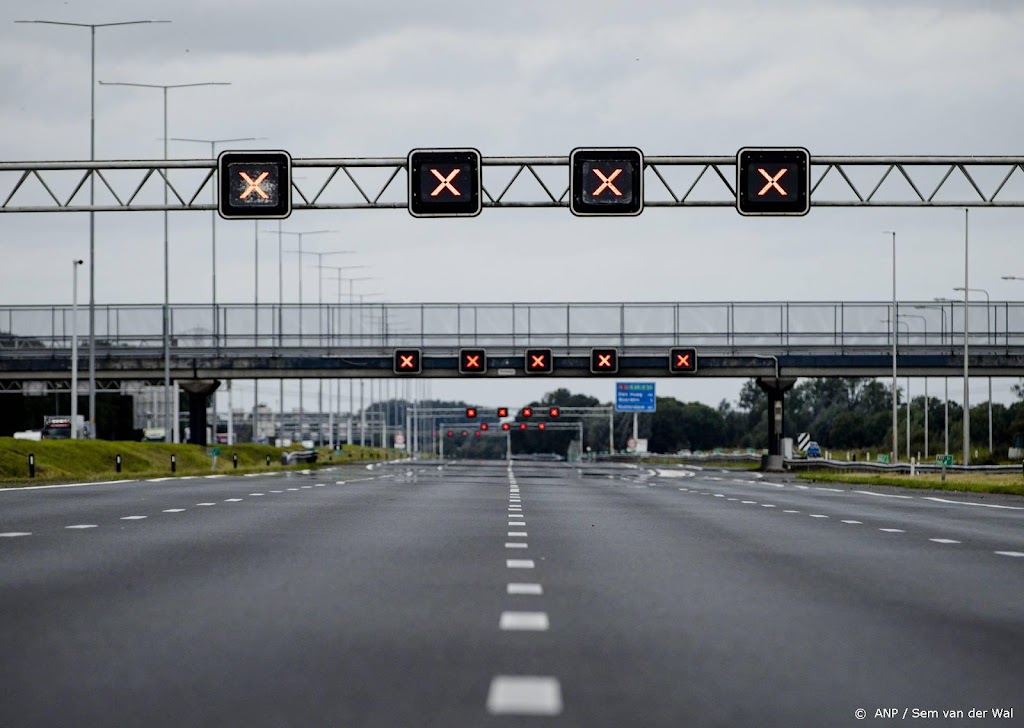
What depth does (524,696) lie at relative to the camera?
739 cm

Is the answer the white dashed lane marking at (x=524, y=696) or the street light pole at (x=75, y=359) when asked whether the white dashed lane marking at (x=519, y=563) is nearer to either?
the white dashed lane marking at (x=524, y=696)

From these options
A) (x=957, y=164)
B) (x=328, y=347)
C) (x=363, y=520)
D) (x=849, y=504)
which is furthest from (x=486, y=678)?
(x=328, y=347)

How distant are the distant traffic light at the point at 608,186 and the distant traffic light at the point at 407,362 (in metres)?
44.8

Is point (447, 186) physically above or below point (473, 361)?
above

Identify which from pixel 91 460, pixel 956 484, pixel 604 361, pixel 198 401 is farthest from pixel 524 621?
pixel 198 401

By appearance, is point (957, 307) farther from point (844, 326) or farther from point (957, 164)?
point (957, 164)

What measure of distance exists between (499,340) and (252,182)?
158ft

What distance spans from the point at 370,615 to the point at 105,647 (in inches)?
81.7

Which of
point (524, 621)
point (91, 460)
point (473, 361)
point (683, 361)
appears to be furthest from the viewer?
point (473, 361)

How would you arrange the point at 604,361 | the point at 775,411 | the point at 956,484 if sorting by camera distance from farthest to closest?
the point at 775,411
the point at 604,361
the point at 956,484

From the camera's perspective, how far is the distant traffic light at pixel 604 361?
77.9 metres

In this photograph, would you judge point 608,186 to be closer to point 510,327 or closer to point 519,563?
point 519,563

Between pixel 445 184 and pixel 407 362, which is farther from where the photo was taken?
pixel 407 362

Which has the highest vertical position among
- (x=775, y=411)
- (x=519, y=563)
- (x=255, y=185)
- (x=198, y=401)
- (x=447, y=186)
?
(x=255, y=185)
